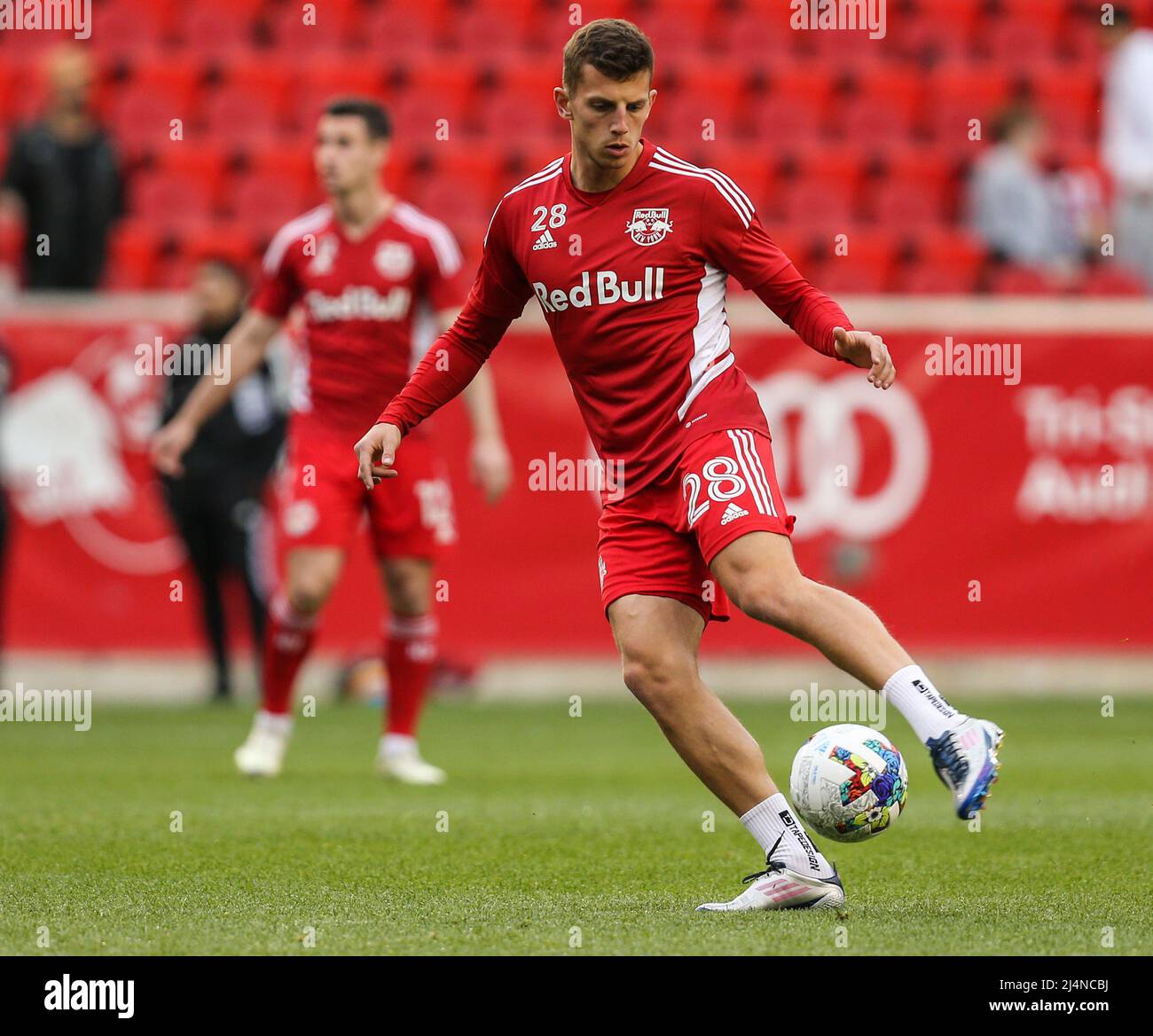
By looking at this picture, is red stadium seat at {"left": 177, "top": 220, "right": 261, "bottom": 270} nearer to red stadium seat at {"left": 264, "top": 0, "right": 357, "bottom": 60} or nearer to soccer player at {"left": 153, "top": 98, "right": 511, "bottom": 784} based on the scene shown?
red stadium seat at {"left": 264, "top": 0, "right": 357, "bottom": 60}

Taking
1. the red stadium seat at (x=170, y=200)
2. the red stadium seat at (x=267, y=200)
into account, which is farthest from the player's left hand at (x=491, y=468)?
the red stadium seat at (x=170, y=200)

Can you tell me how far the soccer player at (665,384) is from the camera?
5422 millimetres

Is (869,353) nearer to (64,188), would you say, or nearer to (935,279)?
(935,279)

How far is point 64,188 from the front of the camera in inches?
568

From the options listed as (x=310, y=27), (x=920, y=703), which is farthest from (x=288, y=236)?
(x=310, y=27)

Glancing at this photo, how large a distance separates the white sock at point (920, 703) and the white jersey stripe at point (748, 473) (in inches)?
24.4

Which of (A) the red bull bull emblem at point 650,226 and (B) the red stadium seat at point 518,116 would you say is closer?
(A) the red bull bull emblem at point 650,226

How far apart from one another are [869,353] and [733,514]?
1.91 ft

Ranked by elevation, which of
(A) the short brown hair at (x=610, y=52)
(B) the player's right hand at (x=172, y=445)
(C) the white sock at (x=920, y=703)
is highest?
(A) the short brown hair at (x=610, y=52)

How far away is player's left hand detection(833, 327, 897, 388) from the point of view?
5113mm

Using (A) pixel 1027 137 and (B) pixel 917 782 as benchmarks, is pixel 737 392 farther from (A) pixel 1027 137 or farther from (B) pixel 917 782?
(A) pixel 1027 137

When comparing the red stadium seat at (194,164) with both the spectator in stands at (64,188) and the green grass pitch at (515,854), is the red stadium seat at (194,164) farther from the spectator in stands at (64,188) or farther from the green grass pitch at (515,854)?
the green grass pitch at (515,854)

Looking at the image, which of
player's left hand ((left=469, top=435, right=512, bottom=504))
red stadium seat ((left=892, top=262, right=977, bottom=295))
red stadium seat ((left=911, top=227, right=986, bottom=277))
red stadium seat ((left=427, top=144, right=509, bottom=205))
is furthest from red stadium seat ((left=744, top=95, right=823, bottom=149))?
player's left hand ((left=469, top=435, right=512, bottom=504))

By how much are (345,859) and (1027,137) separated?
416 inches
